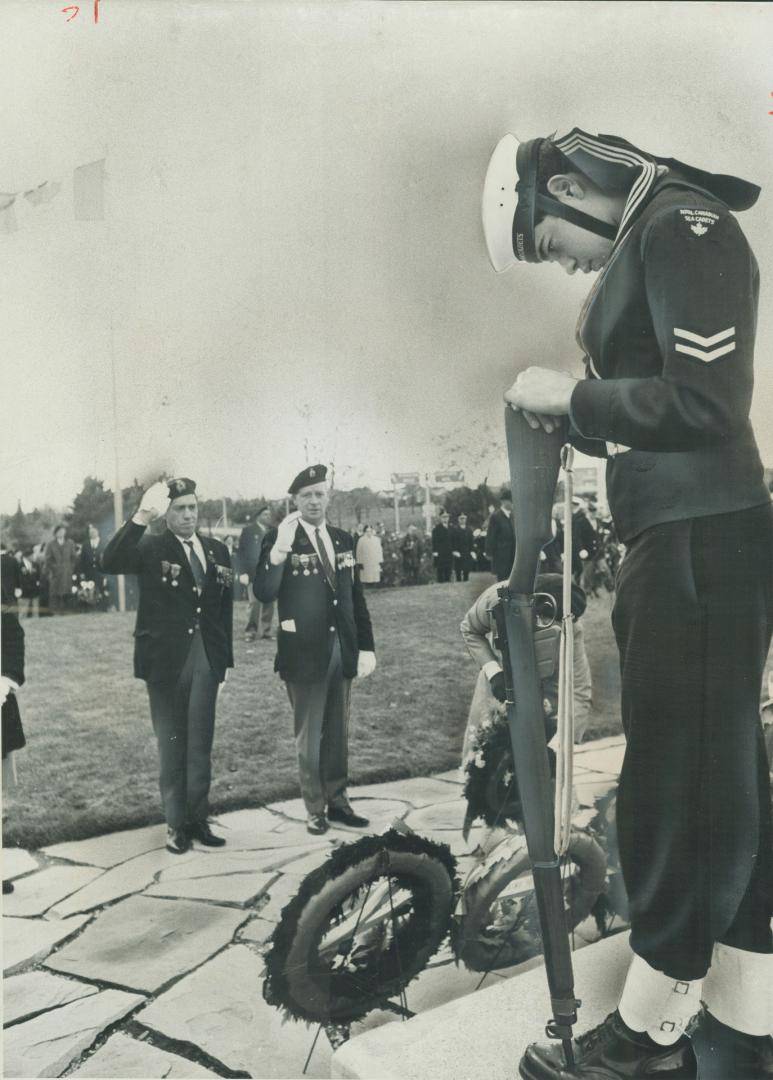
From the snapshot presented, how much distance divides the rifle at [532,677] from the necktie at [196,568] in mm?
935

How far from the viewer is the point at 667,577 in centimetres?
255

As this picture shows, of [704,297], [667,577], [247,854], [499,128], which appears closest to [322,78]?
[499,128]

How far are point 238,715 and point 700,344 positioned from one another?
5.67 feet

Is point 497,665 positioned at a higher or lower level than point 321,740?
higher

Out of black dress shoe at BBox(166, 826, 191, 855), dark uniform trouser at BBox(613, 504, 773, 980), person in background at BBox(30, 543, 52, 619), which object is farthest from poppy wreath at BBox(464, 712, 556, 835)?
person in background at BBox(30, 543, 52, 619)

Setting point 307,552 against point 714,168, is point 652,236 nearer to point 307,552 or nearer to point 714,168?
point 714,168

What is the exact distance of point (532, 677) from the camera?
281 cm

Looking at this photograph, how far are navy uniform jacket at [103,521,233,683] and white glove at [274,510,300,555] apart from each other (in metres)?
0.16

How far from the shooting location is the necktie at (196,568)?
2832mm

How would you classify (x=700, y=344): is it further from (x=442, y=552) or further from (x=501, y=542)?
(x=442, y=552)

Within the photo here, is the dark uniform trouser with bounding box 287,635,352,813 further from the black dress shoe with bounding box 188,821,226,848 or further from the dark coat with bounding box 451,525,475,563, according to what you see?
the dark coat with bounding box 451,525,475,563

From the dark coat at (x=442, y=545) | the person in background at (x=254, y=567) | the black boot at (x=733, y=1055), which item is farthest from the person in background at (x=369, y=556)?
the black boot at (x=733, y=1055)

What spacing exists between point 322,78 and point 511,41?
0.60m

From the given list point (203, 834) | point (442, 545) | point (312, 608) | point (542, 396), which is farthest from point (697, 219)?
point (203, 834)
